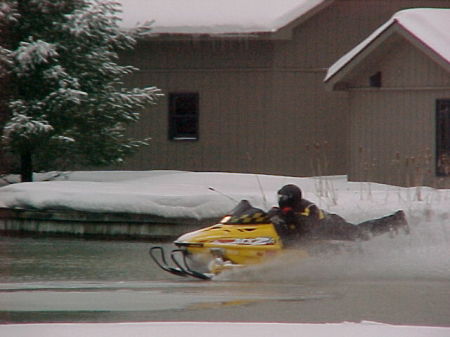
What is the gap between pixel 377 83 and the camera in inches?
1018

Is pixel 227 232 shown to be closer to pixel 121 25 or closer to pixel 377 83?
pixel 377 83

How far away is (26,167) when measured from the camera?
81.8 ft

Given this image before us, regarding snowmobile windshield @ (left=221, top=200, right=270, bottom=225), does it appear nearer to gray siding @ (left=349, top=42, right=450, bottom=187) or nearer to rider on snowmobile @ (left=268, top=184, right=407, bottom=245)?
rider on snowmobile @ (left=268, top=184, right=407, bottom=245)

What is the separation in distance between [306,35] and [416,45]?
4.81 meters

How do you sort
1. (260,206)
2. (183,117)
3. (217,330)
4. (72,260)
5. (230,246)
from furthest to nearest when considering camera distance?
(183,117), (260,206), (72,260), (230,246), (217,330)

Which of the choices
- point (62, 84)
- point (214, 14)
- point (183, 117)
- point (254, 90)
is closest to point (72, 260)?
point (62, 84)

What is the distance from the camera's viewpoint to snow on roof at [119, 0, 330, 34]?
91.9 feet

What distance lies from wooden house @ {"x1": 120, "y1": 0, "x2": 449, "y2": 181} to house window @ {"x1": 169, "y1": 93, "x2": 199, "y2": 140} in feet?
0.19

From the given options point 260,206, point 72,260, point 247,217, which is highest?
point 247,217

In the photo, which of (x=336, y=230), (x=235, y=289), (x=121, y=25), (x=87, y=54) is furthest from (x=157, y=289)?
(x=121, y=25)

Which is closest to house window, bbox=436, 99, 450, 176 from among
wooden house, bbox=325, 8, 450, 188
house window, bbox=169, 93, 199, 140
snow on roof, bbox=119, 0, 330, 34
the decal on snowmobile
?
wooden house, bbox=325, 8, 450, 188

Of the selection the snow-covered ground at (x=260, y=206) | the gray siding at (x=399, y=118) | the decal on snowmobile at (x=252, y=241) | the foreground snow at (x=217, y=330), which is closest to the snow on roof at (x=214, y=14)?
the gray siding at (x=399, y=118)

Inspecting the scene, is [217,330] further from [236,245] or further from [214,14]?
[214,14]

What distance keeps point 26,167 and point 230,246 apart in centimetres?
1209
